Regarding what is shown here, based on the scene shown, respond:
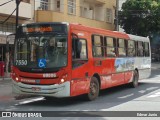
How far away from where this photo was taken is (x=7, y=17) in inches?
1078

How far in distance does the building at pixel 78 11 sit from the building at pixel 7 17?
160 centimetres

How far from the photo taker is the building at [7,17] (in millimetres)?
26550

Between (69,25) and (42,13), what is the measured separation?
58.0ft

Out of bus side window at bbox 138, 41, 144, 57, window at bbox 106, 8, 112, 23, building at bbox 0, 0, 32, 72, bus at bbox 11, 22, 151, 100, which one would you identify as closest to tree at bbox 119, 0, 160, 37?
window at bbox 106, 8, 112, 23

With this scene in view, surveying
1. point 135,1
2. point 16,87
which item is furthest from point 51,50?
point 135,1

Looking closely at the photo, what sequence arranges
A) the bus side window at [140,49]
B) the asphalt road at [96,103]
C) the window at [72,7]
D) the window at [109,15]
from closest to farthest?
1. the asphalt road at [96,103]
2. the bus side window at [140,49]
3. the window at [72,7]
4. the window at [109,15]

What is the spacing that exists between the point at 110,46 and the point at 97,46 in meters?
1.44

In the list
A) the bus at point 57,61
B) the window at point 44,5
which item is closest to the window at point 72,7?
the window at point 44,5

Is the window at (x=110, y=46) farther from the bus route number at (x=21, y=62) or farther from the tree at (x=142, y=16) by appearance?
the tree at (x=142, y=16)

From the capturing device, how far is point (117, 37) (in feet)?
56.9

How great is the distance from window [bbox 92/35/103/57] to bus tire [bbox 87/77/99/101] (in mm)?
965

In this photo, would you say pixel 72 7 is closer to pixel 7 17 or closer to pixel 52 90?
pixel 7 17

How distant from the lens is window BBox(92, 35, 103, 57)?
1479 cm

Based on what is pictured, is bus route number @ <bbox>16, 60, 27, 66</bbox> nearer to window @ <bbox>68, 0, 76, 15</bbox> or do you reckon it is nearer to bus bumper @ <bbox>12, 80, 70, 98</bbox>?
bus bumper @ <bbox>12, 80, 70, 98</bbox>
